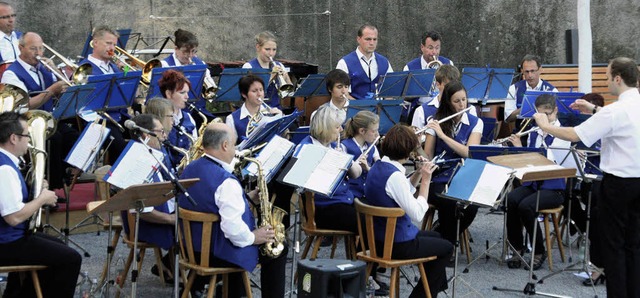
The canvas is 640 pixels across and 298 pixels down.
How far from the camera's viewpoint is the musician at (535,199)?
7.72 metres

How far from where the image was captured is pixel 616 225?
628cm

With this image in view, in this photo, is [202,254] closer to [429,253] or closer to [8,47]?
[429,253]

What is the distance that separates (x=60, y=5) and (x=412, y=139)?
7.75m

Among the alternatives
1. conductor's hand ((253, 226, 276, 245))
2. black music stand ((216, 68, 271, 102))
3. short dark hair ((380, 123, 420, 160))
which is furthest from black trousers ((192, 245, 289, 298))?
black music stand ((216, 68, 271, 102))

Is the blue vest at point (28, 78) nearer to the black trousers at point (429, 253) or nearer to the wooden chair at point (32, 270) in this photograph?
the wooden chair at point (32, 270)

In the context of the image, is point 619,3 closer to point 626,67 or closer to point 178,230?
point 626,67

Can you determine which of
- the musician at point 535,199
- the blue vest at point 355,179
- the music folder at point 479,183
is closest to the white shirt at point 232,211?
the music folder at point 479,183

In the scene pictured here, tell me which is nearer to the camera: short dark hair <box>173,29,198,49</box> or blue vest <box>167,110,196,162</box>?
blue vest <box>167,110,196,162</box>

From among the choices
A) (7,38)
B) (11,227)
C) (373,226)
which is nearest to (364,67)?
(7,38)

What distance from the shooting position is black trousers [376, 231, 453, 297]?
620 centimetres

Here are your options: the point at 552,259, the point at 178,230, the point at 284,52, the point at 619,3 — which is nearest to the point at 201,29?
the point at 284,52

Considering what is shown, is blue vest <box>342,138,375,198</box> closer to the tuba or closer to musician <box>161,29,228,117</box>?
the tuba

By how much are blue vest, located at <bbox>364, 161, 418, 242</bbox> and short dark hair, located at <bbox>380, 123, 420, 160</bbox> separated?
10 cm

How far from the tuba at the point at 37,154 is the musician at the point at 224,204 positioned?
2.83 feet
